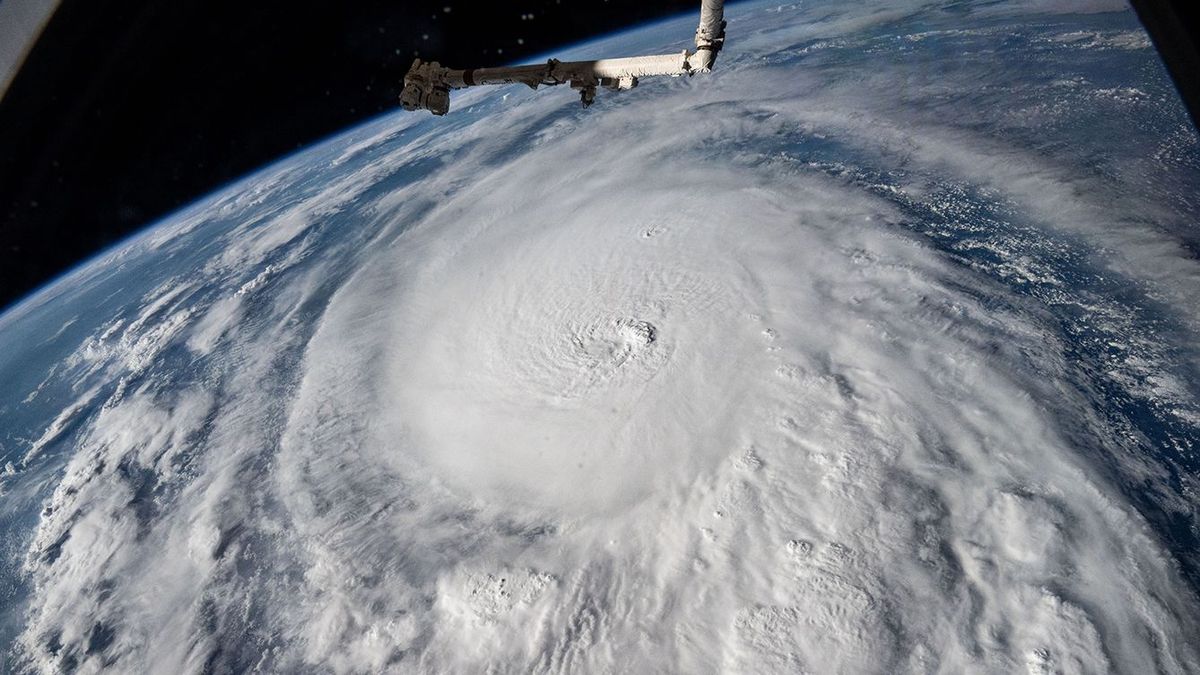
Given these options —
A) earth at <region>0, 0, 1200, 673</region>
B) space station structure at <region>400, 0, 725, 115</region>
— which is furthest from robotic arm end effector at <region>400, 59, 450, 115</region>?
earth at <region>0, 0, 1200, 673</region>

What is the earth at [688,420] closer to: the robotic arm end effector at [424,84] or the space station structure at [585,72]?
the space station structure at [585,72]

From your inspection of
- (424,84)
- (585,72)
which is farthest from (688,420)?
(424,84)

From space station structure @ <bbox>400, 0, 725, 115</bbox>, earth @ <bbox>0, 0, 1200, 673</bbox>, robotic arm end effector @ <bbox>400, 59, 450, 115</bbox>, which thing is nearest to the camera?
space station structure @ <bbox>400, 0, 725, 115</bbox>

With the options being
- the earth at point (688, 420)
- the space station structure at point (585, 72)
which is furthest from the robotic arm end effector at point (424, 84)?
the earth at point (688, 420)

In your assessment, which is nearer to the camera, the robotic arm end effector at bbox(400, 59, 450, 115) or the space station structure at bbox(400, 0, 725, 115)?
the space station structure at bbox(400, 0, 725, 115)

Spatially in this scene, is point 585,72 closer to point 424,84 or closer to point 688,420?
point 424,84

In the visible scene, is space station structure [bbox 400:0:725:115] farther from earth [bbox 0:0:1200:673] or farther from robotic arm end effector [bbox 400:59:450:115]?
earth [bbox 0:0:1200:673]

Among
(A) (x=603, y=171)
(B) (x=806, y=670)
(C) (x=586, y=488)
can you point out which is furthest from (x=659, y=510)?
(A) (x=603, y=171)
